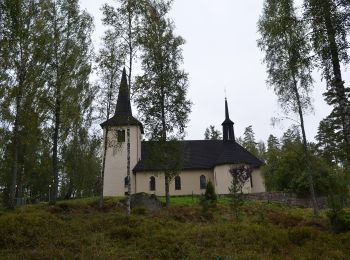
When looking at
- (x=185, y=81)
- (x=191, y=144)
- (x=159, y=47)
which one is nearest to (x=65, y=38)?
(x=159, y=47)

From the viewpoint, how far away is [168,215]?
18828 millimetres

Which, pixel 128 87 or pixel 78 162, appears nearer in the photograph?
pixel 128 87

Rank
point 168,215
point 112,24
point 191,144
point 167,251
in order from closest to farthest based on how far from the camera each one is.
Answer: point 167,251 < point 168,215 < point 112,24 < point 191,144

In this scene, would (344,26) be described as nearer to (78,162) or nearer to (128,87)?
(128,87)

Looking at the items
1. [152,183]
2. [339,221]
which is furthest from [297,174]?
[339,221]

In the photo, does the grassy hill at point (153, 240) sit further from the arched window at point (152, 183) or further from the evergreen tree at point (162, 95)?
the arched window at point (152, 183)

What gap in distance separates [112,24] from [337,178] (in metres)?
27.5

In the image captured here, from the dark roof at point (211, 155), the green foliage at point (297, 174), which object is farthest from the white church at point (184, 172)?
Answer: the green foliage at point (297, 174)

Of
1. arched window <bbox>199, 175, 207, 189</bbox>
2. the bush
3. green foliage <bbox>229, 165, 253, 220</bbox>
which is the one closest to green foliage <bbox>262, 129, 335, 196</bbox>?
green foliage <bbox>229, 165, 253, 220</bbox>

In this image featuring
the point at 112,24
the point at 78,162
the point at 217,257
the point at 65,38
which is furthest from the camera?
the point at 78,162

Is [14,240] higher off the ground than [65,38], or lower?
lower

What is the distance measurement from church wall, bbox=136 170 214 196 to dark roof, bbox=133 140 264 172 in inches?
28.2

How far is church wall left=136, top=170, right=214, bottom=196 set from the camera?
3791 centimetres

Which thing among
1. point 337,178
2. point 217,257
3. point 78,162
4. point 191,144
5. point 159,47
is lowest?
point 217,257
